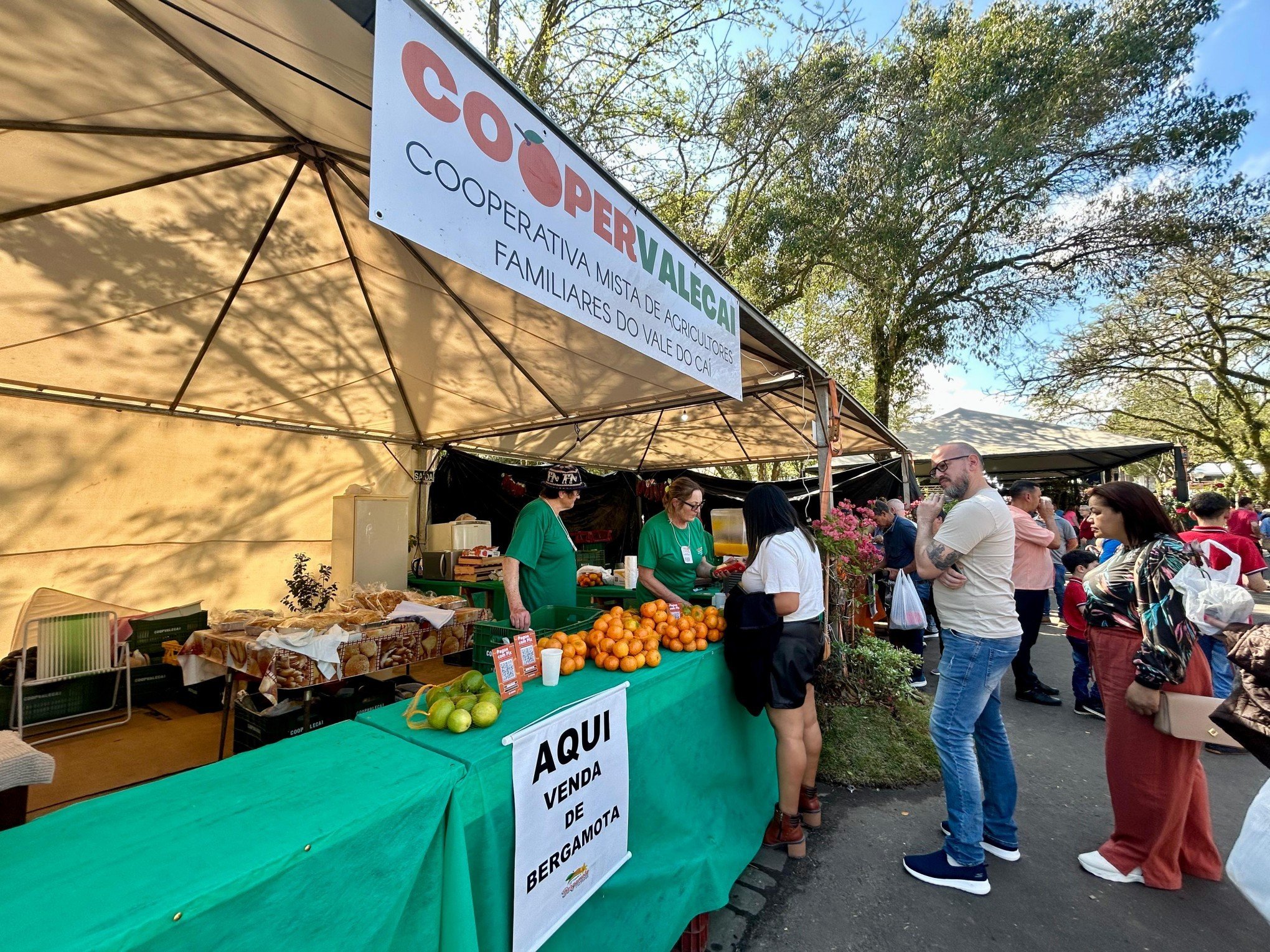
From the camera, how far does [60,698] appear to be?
421 cm

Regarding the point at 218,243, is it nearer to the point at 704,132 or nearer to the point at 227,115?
the point at 227,115

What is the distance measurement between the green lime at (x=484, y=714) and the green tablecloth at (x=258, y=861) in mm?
184

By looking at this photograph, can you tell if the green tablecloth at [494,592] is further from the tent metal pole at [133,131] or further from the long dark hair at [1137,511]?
the tent metal pole at [133,131]

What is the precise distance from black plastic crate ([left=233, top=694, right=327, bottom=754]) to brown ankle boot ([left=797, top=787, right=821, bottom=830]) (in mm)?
2907

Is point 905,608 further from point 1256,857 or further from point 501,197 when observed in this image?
point 501,197

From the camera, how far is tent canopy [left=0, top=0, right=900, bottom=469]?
76.6 inches

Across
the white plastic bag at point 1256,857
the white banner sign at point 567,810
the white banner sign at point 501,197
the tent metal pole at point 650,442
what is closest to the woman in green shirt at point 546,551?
the white banner sign at point 501,197

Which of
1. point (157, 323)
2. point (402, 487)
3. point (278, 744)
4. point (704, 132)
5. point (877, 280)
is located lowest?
point (278, 744)

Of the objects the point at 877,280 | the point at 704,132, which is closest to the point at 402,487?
the point at 704,132

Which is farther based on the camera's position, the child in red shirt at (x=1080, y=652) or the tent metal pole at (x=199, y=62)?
the child in red shirt at (x=1080, y=652)

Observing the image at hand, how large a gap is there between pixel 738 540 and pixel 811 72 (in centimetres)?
947

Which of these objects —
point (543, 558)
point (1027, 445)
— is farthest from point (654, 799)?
point (1027, 445)

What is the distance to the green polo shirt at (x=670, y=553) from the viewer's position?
3.71m

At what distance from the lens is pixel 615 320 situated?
2.24 meters
